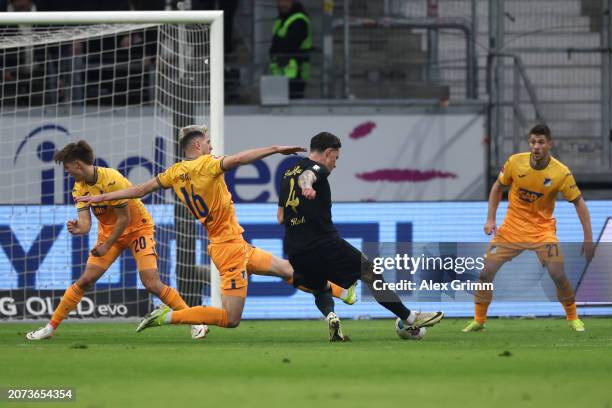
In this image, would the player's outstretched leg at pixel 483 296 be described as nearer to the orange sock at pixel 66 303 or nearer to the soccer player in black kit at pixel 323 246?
the soccer player in black kit at pixel 323 246

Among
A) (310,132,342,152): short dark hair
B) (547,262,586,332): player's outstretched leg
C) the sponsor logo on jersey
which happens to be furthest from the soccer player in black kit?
the sponsor logo on jersey

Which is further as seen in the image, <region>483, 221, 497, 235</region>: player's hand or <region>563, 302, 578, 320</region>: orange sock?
<region>563, 302, 578, 320</region>: orange sock

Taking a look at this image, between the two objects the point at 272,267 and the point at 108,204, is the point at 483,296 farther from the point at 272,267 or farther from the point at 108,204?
the point at 108,204

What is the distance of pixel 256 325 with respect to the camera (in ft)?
48.6

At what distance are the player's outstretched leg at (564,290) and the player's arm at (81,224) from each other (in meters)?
4.76

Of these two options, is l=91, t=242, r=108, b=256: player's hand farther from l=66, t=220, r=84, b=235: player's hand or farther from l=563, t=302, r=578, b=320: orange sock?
l=563, t=302, r=578, b=320: orange sock

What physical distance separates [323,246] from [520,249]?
8.74ft

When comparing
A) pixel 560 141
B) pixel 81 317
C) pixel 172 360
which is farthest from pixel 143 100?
pixel 172 360

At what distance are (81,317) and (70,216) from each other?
4.38ft

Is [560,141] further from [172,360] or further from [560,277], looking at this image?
[172,360]

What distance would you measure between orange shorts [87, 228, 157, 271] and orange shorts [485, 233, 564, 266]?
347cm

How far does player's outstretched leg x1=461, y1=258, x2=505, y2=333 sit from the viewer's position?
42.3ft

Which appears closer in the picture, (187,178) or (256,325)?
(187,178)

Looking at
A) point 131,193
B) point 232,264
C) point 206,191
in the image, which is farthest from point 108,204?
point 232,264
